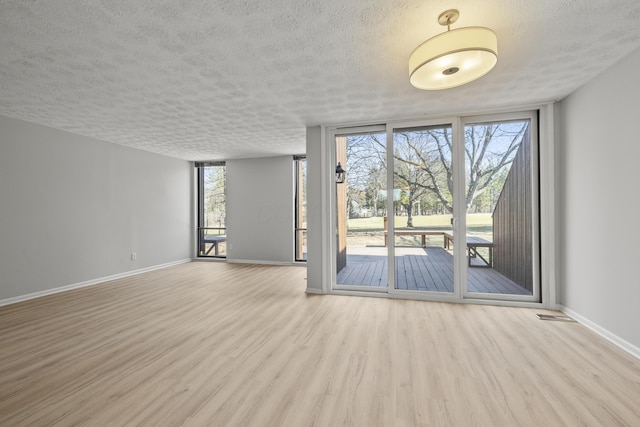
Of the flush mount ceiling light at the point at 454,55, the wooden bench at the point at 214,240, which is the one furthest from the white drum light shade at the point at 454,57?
the wooden bench at the point at 214,240

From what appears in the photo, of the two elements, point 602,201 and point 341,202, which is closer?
point 602,201

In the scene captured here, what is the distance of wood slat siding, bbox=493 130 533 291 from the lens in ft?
11.9

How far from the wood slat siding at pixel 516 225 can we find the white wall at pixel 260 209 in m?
4.21

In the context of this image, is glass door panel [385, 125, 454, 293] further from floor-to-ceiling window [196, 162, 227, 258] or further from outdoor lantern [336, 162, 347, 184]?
floor-to-ceiling window [196, 162, 227, 258]

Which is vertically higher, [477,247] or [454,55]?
[454,55]

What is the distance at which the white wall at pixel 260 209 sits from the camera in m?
6.61

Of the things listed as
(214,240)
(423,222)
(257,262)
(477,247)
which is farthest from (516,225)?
(214,240)

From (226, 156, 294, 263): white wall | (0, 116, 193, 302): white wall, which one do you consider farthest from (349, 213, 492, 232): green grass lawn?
(0, 116, 193, 302): white wall

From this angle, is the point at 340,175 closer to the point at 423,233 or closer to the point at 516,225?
the point at 423,233

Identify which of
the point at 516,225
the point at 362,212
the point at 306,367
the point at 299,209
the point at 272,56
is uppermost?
the point at 272,56

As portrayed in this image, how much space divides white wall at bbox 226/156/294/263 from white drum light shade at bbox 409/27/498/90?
473cm

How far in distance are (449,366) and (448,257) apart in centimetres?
194

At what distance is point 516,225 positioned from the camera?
370cm

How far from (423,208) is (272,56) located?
280 centimetres
